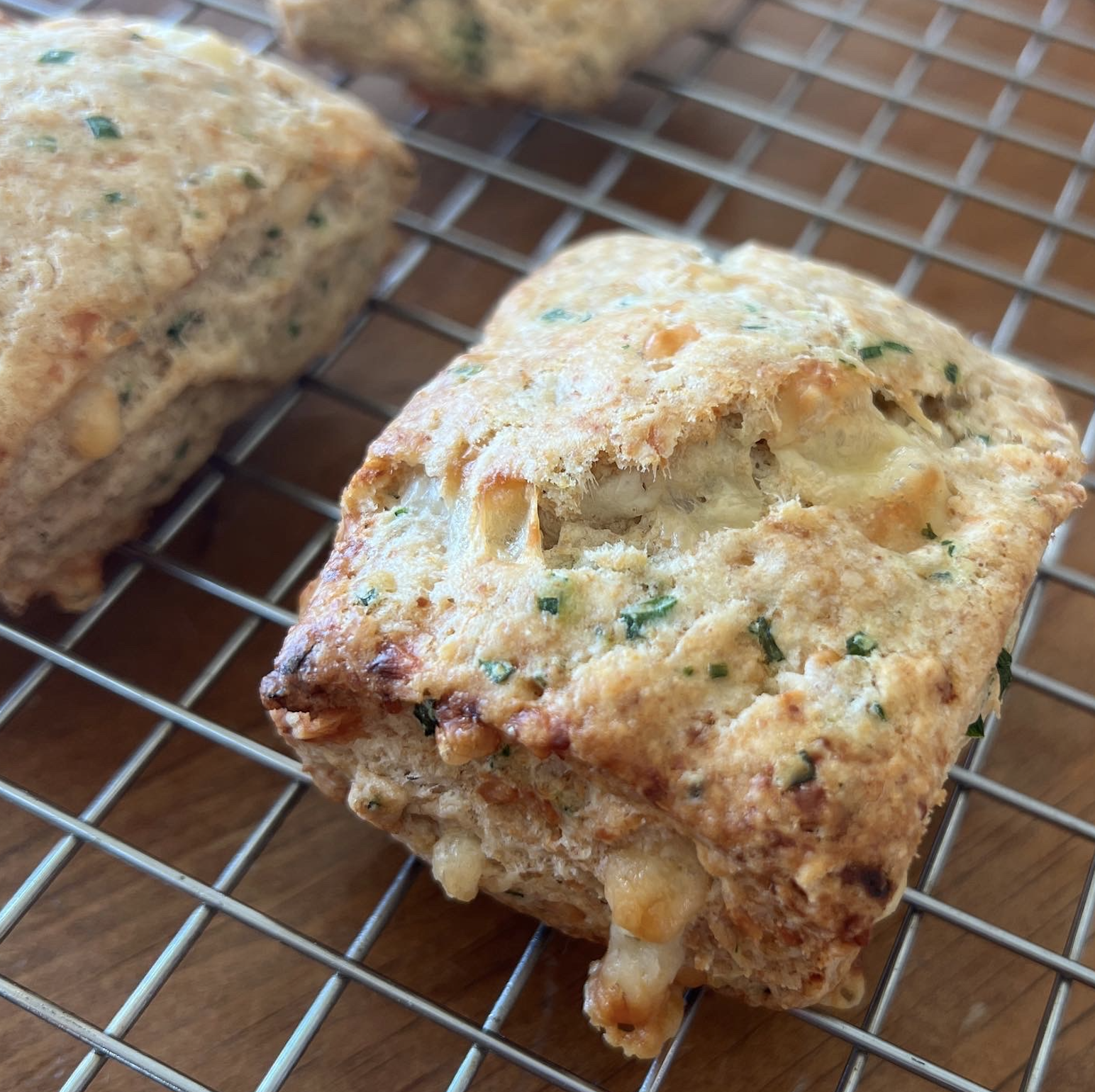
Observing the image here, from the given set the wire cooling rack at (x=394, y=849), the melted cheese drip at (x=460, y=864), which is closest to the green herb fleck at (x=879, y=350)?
the wire cooling rack at (x=394, y=849)

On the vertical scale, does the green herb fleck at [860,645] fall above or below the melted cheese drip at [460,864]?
above

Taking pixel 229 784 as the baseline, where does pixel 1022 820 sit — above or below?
below

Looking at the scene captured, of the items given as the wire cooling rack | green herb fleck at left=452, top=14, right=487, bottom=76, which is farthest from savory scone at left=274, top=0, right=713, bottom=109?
the wire cooling rack

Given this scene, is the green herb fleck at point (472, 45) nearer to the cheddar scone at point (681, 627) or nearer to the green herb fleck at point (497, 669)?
the cheddar scone at point (681, 627)

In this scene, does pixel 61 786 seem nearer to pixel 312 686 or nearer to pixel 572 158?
pixel 312 686

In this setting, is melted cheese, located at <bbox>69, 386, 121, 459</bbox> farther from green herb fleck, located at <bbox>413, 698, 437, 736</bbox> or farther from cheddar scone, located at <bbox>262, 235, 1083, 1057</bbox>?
green herb fleck, located at <bbox>413, 698, 437, 736</bbox>

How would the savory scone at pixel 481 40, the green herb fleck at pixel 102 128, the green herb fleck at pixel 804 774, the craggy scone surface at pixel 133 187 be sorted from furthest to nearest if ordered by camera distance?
the savory scone at pixel 481 40, the green herb fleck at pixel 102 128, the craggy scone surface at pixel 133 187, the green herb fleck at pixel 804 774

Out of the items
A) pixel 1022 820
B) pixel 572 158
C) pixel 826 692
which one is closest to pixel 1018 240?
pixel 572 158

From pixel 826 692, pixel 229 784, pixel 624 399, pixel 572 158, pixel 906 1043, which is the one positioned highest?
pixel 624 399
